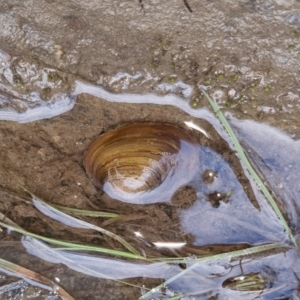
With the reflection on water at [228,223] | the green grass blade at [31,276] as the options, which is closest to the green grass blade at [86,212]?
the reflection on water at [228,223]

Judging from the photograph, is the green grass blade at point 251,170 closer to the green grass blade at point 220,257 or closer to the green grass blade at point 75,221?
the green grass blade at point 220,257

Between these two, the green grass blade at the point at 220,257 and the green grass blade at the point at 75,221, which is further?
the green grass blade at the point at 75,221

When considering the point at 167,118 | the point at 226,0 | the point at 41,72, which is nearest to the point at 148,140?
the point at 167,118

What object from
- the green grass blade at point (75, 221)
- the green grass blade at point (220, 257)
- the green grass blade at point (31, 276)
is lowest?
the green grass blade at point (220, 257)

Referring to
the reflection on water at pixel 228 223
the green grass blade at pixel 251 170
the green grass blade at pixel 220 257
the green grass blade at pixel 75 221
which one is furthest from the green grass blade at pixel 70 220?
the green grass blade at pixel 251 170

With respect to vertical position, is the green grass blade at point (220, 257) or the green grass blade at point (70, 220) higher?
the green grass blade at point (70, 220)

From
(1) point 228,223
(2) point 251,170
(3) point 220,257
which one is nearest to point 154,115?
(2) point 251,170

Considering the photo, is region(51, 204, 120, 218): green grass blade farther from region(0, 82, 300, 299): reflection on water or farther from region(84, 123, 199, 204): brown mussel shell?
region(0, 82, 300, 299): reflection on water
